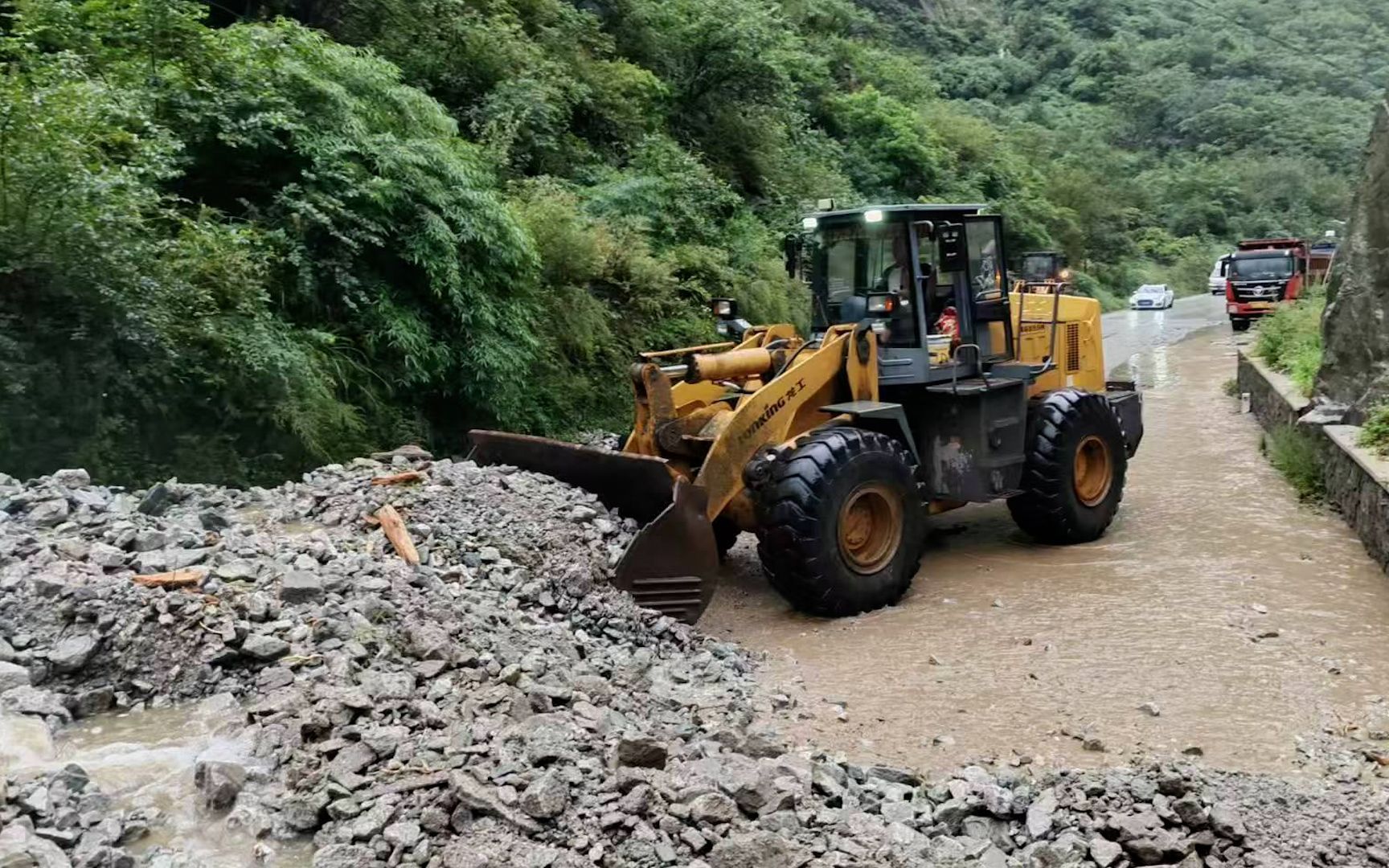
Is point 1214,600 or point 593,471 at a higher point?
point 593,471

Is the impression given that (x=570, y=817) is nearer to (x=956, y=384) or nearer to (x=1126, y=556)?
(x=956, y=384)

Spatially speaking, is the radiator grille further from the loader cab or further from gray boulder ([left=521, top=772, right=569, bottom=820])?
gray boulder ([left=521, top=772, right=569, bottom=820])

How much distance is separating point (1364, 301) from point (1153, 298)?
2814 centimetres

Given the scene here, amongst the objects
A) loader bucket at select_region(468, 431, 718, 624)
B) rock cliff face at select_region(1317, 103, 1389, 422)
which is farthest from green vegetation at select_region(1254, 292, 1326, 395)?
loader bucket at select_region(468, 431, 718, 624)

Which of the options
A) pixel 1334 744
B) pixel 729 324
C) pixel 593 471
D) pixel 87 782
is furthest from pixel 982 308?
pixel 87 782

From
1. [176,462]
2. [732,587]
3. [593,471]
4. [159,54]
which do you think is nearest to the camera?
[593,471]

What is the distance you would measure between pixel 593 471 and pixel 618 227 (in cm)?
782

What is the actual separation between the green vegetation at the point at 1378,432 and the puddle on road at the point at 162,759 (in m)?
8.26

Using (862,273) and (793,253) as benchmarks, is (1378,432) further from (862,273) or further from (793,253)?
(793,253)

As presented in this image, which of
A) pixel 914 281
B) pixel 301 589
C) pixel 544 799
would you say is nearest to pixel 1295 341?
pixel 914 281

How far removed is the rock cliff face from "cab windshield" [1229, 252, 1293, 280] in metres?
16.7

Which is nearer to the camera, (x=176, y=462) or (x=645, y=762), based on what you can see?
(x=645, y=762)

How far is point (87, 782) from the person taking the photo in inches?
148

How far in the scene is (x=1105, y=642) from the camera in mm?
6535
